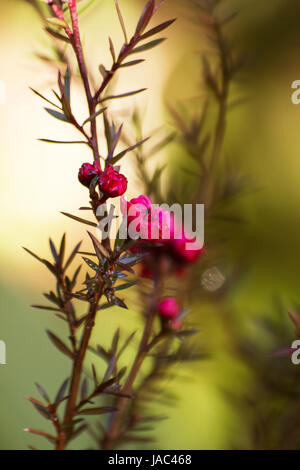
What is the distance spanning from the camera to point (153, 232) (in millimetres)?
231

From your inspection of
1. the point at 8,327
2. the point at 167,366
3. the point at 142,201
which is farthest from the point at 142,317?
the point at 8,327

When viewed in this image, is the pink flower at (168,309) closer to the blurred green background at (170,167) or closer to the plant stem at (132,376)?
the plant stem at (132,376)

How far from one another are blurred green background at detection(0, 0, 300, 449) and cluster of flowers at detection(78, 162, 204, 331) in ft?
0.46

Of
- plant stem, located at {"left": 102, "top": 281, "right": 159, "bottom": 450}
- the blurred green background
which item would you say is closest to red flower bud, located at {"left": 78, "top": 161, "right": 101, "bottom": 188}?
plant stem, located at {"left": 102, "top": 281, "right": 159, "bottom": 450}

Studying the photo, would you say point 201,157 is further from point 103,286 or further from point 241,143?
point 241,143

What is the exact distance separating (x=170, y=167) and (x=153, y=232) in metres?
0.30

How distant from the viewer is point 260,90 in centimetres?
69

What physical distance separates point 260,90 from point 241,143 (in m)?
0.09

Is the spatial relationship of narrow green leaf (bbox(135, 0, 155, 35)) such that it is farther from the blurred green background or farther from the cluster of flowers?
the blurred green background

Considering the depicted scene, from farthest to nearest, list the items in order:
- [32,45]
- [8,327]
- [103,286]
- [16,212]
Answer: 1. [8,327]
2. [16,212]
3. [32,45]
4. [103,286]

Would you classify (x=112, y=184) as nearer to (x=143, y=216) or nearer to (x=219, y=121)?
(x=143, y=216)

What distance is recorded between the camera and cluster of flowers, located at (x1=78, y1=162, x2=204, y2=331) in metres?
0.19

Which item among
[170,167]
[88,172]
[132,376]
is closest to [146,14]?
[88,172]

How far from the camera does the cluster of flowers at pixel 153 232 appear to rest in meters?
0.19
